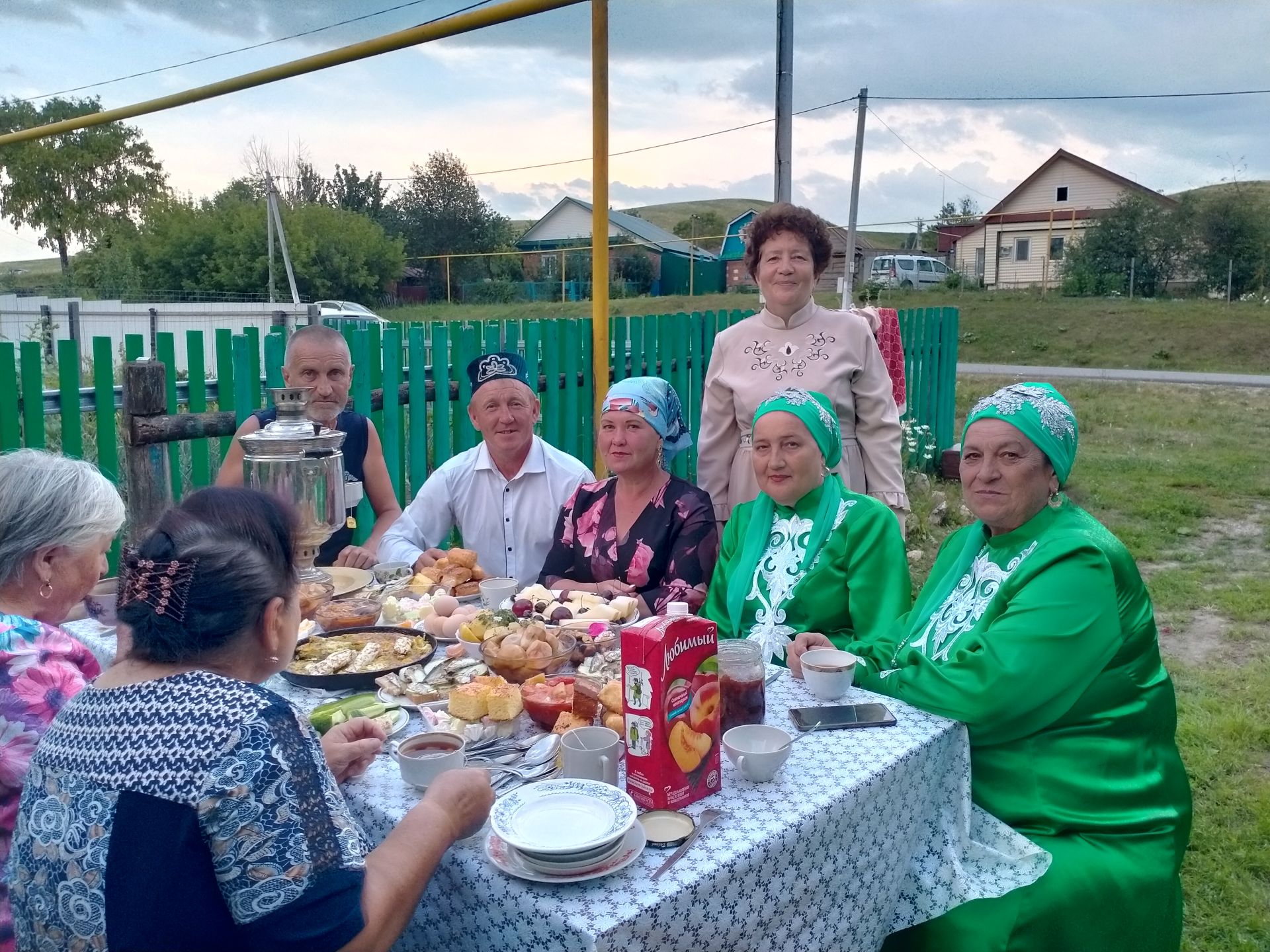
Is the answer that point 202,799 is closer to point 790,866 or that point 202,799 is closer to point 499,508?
point 790,866

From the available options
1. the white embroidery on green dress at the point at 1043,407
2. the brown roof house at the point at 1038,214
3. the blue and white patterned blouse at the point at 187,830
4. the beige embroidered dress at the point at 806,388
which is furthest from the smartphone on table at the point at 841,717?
the brown roof house at the point at 1038,214

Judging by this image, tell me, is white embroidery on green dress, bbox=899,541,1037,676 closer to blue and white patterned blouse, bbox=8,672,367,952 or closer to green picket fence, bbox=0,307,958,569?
blue and white patterned blouse, bbox=8,672,367,952

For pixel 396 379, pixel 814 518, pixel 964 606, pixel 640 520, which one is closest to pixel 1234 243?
pixel 396 379

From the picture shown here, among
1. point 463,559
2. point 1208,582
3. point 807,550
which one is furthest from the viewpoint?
point 1208,582

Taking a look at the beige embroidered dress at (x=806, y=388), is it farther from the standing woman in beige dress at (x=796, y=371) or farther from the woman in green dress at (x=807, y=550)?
the woman in green dress at (x=807, y=550)

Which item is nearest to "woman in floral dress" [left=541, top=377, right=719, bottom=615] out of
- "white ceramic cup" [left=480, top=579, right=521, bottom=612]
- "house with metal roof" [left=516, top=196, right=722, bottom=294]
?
Result: "white ceramic cup" [left=480, top=579, right=521, bottom=612]

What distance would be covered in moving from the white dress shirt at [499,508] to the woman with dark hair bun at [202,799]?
235cm

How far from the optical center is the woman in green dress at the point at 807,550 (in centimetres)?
270

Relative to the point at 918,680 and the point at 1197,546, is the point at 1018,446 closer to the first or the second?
the point at 918,680

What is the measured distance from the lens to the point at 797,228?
387 cm

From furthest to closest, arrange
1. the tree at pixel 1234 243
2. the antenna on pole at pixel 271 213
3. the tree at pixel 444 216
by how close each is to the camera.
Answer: the tree at pixel 444 216 < the antenna on pole at pixel 271 213 < the tree at pixel 1234 243

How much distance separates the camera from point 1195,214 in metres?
27.1

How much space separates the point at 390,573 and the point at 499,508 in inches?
27.7

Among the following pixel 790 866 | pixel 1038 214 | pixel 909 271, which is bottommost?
pixel 790 866
